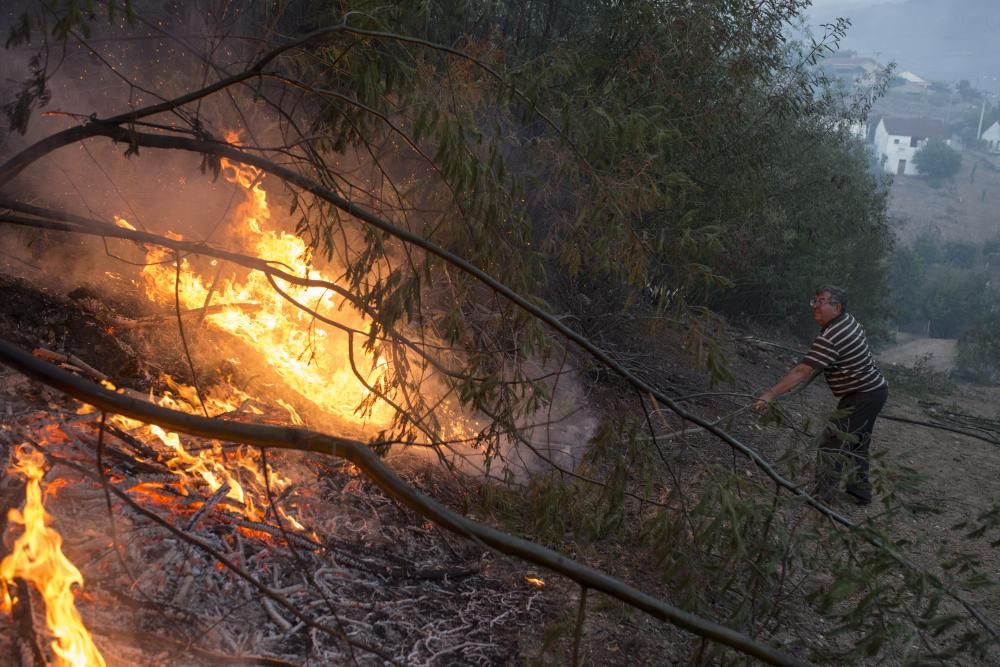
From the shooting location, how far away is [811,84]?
12.4 m

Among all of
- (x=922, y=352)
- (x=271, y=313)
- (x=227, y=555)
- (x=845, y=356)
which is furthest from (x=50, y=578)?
(x=922, y=352)

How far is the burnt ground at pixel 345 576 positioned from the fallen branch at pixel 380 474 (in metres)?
0.73

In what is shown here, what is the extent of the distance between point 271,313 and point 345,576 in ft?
8.03

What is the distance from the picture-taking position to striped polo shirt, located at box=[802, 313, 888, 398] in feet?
22.2

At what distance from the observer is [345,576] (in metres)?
4.29

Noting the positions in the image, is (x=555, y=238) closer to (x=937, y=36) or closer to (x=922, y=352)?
(x=922, y=352)

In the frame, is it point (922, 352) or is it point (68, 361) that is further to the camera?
point (922, 352)

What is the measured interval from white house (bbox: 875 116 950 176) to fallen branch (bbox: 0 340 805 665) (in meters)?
77.0

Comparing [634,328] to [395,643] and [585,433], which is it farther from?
[395,643]

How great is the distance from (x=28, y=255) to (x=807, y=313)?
1412cm

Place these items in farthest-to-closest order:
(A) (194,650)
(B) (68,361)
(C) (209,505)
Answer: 1. (B) (68,361)
2. (C) (209,505)
3. (A) (194,650)

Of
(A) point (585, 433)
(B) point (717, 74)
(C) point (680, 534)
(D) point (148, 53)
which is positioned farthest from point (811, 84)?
(C) point (680, 534)

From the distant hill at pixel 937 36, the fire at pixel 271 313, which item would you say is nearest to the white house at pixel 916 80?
the distant hill at pixel 937 36

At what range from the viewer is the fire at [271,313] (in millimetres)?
6066
